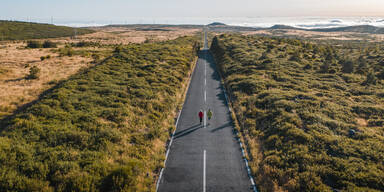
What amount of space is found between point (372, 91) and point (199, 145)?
26594mm

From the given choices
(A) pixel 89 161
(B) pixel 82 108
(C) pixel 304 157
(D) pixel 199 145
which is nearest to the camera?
(A) pixel 89 161

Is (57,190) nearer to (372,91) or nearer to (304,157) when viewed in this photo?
(304,157)

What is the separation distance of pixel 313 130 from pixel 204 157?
927 cm

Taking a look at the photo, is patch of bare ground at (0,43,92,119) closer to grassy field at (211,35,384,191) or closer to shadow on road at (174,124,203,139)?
shadow on road at (174,124,203,139)

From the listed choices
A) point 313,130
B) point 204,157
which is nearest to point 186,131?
point 204,157

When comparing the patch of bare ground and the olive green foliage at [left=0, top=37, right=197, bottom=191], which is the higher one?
the patch of bare ground

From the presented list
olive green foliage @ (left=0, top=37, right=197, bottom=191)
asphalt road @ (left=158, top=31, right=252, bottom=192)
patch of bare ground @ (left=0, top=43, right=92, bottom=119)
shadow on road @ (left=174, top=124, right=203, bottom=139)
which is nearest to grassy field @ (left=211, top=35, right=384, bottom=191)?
asphalt road @ (left=158, top=31, right=252, bottom=192)

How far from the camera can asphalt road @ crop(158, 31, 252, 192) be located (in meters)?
11.5

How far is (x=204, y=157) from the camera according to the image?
14.1 meters

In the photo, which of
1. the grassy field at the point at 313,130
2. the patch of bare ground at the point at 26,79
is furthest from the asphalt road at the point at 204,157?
the patch of bare ground at the point at 26,79

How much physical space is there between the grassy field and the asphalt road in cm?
126

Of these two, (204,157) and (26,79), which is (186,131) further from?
(26,79)

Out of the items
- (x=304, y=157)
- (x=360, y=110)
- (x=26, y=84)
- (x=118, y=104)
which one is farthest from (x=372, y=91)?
(x=26, y=84)

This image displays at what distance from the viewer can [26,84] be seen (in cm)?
2847
